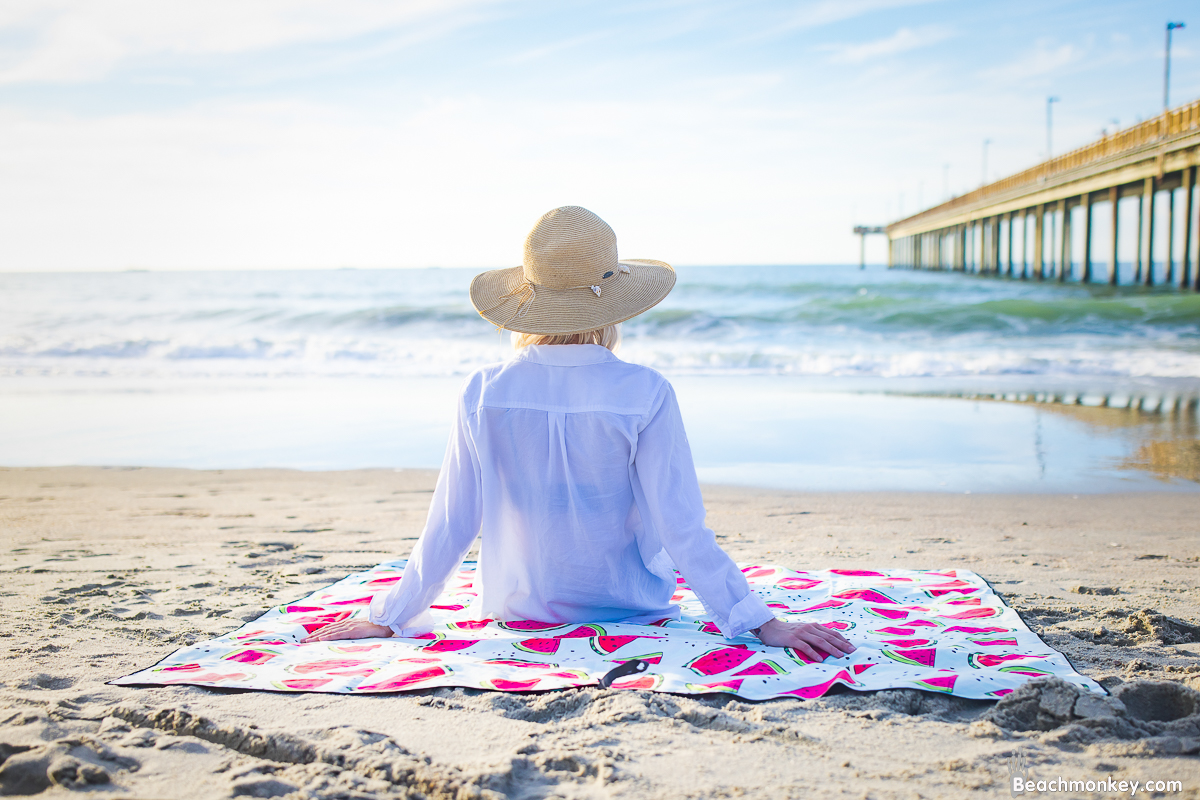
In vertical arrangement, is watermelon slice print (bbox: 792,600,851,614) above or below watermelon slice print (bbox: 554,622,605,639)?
below

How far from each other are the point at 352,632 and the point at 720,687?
1079mm

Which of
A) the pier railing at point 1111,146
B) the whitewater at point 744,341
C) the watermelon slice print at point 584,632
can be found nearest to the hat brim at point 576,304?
the watermelon slice print at point 584,632

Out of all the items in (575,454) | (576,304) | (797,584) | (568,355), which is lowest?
(797,584)

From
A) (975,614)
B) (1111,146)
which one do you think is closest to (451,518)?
(975,614)

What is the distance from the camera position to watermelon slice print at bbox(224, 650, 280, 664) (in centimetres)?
221

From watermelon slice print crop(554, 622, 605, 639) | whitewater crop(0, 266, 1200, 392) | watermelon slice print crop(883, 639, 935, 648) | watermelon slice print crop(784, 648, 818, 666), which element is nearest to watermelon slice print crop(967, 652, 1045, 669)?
watermelon slice print crop(883, 639, 935, 648)

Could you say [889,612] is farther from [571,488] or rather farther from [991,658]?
[571,488]

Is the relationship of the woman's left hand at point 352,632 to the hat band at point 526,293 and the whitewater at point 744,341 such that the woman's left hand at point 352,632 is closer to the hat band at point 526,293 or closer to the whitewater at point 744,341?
the hat band at point 526,293

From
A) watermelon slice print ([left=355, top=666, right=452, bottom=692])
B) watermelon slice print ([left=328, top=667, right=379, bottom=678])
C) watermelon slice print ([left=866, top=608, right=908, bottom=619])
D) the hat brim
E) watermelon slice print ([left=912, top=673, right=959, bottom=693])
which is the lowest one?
watermelon slice print ([left=866, top=608, right=908, bottom=619])

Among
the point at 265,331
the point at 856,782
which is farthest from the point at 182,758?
the point at 265,331

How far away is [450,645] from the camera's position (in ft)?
7.63

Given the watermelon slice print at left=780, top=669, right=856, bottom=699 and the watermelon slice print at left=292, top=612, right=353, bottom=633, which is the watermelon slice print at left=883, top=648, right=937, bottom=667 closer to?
the watermelon slice print at left=780, top=669, right=856, bottom=699

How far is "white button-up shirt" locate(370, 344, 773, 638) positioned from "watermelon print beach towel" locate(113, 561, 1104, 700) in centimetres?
12

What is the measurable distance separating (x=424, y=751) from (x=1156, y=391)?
9312 mm
